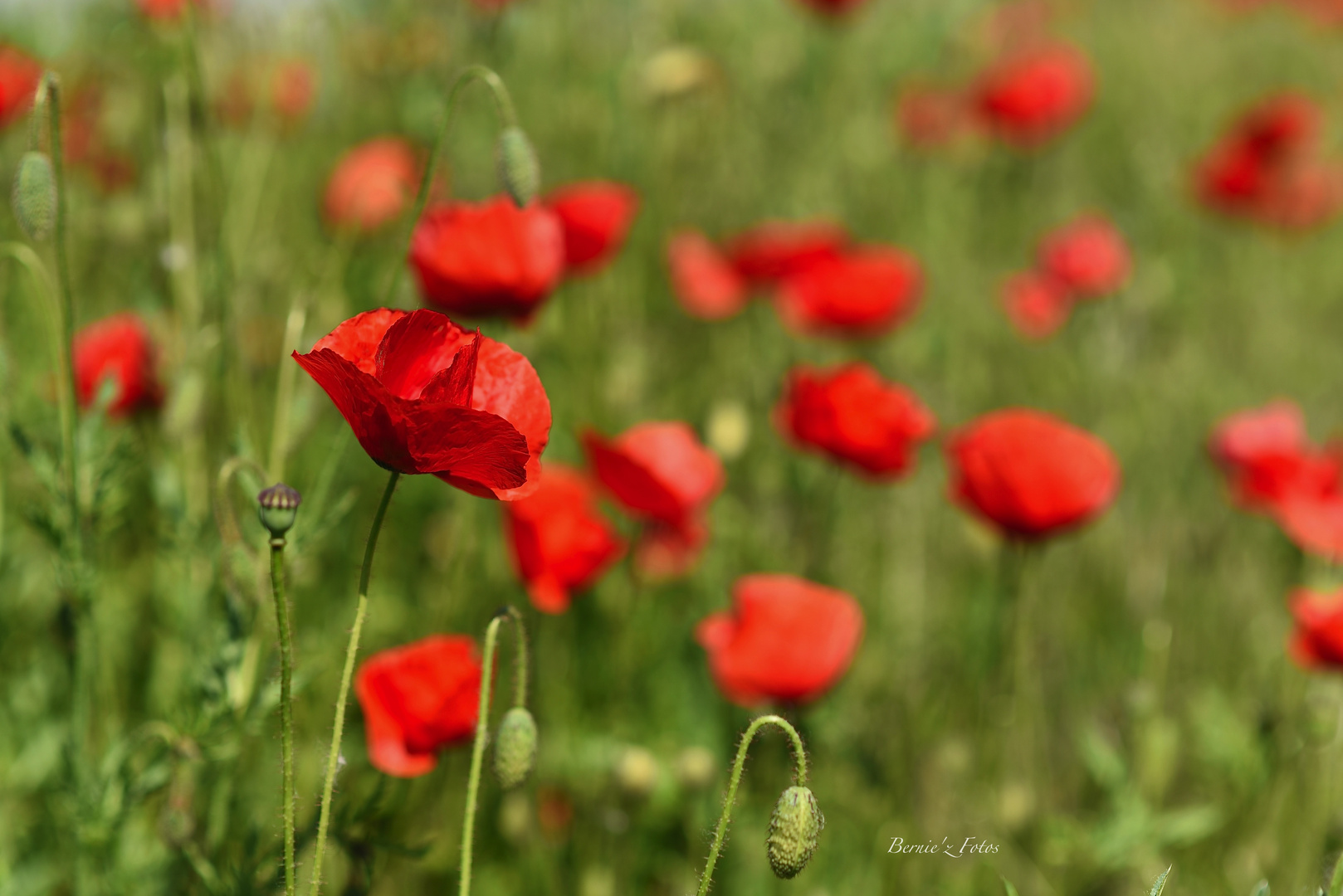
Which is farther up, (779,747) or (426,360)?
(426,360)

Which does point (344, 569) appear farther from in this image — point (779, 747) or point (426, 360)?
point (426, 360)

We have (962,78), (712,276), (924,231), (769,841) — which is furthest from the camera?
(962,78)

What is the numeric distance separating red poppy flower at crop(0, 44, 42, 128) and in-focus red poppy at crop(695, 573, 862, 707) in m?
1.71

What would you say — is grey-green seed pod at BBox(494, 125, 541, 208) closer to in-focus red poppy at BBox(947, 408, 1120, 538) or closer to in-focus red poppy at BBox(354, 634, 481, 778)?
in-focus red poppy at BBox(354, 634, 481, 778)

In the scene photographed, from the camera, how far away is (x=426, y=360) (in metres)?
0.94

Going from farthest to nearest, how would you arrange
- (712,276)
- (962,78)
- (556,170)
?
(962,78), (556,170), (712,276)

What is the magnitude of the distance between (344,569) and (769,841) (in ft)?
4.42

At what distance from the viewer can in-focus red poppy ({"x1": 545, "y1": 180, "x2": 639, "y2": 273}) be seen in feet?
6.27

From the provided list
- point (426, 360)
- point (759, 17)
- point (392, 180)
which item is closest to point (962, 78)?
point (759, 17)

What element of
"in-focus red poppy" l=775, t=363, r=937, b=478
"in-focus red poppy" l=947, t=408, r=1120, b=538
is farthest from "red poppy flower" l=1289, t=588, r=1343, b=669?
"in-focus red poppy" l=775, t=363, r=937, b=478

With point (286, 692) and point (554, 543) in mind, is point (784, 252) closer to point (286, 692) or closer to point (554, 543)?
point (554, 543)

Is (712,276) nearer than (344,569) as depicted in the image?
No

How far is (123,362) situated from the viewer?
175cm

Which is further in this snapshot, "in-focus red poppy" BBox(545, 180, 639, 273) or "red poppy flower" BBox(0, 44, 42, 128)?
"red poppy flower" BBox(0, 44, 42, 128)
